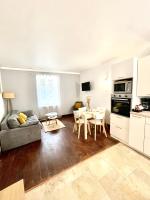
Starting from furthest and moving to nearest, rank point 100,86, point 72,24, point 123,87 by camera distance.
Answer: point 100,86 → point 123,87 → point 72,24

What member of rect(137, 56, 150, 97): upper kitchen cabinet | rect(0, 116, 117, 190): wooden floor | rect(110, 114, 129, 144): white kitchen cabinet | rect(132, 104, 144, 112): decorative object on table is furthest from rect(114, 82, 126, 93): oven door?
rect(0, 116, 117, 190): wooden floor

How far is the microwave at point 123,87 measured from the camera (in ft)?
8.03

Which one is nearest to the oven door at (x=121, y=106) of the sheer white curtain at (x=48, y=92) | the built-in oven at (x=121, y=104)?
the built-in oven at (x=121, y=104)

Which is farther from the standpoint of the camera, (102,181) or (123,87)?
(123,87)

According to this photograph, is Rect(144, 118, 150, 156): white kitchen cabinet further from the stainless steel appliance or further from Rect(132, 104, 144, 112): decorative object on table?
the stainless steel appliance

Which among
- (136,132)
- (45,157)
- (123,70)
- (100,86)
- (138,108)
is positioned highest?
(123,70)

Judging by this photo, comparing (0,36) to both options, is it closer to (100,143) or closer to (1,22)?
(1,22)

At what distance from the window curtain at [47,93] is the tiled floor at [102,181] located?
361cm

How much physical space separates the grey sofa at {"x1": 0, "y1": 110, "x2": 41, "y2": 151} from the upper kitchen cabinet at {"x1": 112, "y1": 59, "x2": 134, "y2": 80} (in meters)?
2.72

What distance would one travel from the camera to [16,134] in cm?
263

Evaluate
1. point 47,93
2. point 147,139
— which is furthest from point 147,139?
point 47,93

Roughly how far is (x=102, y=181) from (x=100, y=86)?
3.41m

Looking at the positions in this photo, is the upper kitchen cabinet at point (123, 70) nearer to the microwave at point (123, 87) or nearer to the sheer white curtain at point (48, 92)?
the microwave at point (123, 87)

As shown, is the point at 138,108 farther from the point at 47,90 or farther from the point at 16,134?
the point at 47,90
